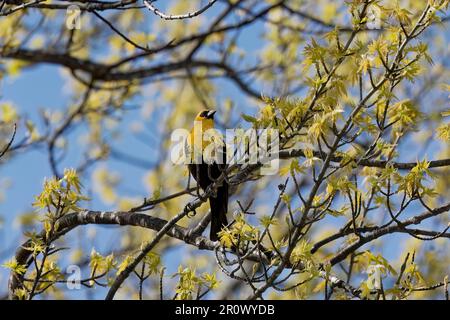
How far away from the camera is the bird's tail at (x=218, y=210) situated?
5.25 m

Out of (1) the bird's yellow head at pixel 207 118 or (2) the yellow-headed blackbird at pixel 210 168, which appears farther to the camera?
(1) the bird's yellow head at pixel 207 118

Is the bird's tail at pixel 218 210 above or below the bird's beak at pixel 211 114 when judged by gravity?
below

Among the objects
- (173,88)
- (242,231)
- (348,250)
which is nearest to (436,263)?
(348,250)

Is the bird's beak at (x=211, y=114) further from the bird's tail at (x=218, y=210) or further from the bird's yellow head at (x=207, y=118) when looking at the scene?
the bird's tail at (x=218, y=210)

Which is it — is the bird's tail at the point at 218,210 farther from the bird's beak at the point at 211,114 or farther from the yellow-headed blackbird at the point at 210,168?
the bird's beak at the point at 211,114

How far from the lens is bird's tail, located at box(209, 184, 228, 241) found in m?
5.25

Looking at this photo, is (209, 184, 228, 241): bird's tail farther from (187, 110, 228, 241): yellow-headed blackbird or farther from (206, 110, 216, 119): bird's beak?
(206, 110, 216, 119): bird's beak

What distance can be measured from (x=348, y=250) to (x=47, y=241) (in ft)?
5.01

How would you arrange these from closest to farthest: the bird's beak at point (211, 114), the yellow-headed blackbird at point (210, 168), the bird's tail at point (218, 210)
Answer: the yellow-headed blackbird at point (210, 168) < the bird's tail at point (218, 210) < the bird's beak at point (211, 114)

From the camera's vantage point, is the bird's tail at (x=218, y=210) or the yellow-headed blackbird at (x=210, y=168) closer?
the yellow-headed blackbird at (x=210, y=168)

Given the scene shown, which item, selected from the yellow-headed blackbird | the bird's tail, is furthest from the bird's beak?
the bird's tail

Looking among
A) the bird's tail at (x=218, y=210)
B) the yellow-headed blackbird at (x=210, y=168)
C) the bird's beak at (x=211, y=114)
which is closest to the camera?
the yellow-headed blackbird at (x=210, y=168)

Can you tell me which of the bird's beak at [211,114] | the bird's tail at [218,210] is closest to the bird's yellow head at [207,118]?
the bird's beak at [211,114]
